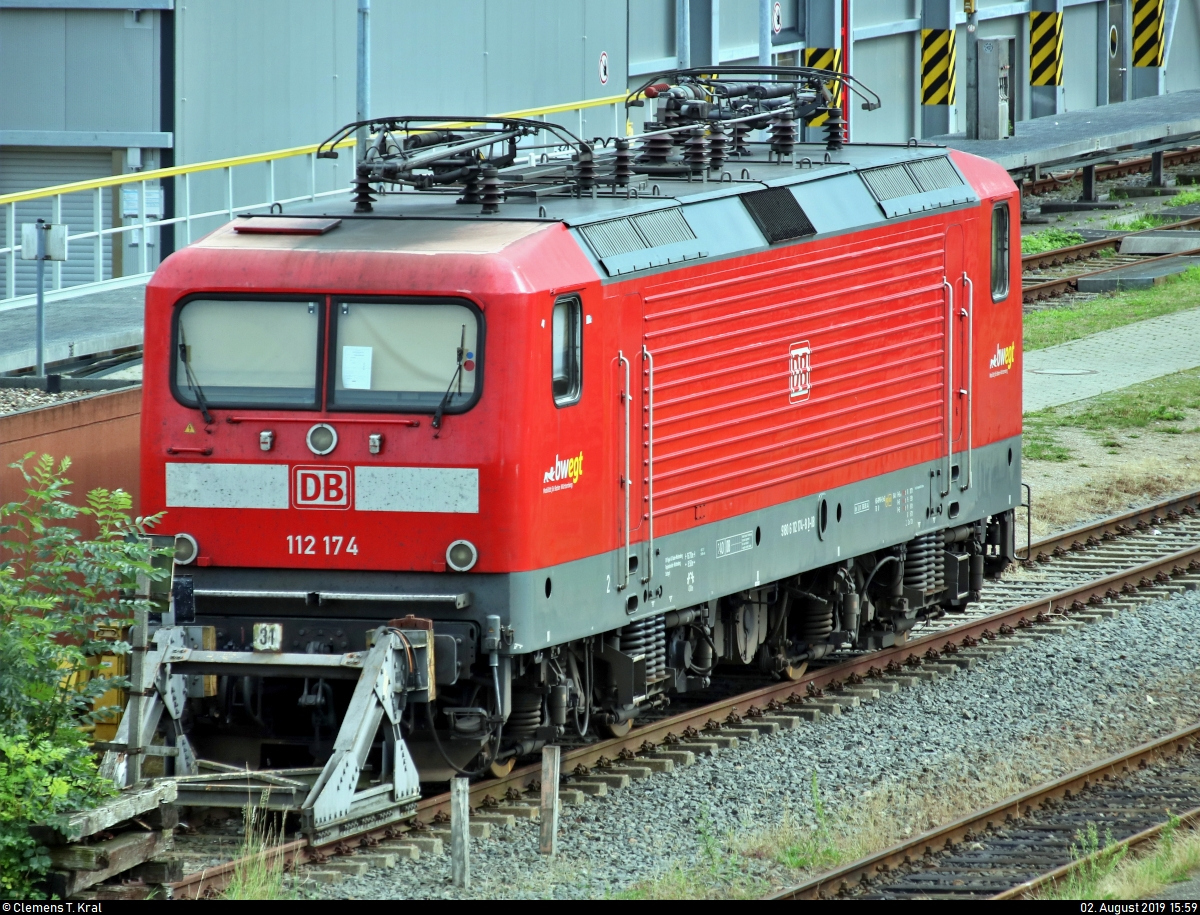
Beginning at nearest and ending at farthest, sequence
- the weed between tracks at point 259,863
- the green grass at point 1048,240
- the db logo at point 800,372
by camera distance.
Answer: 1. the weed between tracks at point 259,863
2. the db logo at point 800,372
3. the green grass at point 1048,240

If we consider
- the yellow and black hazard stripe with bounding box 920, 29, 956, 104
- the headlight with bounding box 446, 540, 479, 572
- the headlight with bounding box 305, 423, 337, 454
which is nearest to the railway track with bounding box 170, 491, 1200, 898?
the headlight with bounding box 446, 540, 479, 572

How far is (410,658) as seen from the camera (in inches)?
417

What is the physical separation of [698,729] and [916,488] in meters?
2.58

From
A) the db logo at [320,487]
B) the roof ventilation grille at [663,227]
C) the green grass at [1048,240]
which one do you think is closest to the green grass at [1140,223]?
the green grass at [1048,240]

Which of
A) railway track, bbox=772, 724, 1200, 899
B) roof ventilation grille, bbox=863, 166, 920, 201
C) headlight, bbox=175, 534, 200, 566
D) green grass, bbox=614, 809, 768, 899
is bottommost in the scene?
railway track, bbox=772, 724, 1200, 899

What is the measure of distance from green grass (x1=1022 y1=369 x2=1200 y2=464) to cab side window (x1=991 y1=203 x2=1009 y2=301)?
5.97 metres

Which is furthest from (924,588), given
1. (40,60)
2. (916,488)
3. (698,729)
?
(40,60)

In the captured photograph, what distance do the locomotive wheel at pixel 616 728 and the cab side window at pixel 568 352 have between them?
2278 millimetres

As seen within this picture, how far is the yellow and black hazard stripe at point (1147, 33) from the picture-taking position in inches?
1698

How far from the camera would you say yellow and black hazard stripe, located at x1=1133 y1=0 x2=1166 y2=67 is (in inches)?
1698

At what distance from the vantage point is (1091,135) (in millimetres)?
34406

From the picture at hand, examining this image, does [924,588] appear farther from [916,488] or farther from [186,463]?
[186,463]

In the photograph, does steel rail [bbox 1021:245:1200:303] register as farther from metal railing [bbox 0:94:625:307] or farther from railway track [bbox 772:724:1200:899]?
railway track [bbox 772:724:1200:899]

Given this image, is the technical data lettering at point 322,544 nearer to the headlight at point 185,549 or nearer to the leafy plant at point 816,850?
the headlight at point 185,549
